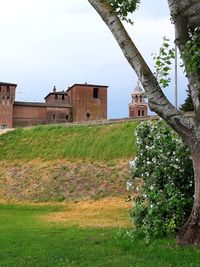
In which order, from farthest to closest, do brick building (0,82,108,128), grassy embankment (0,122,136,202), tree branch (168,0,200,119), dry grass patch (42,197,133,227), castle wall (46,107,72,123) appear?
1. castle wall (46,107,72,123)
2. brick building (0,82,108,128)
3. grassy embankment (0,122,136,202)
4. dry grass patch (42,197,133,227)
5. tree branch (168,0,200,119)

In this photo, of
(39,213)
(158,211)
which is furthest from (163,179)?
(39,213)

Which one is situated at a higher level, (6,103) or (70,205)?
(6,103)

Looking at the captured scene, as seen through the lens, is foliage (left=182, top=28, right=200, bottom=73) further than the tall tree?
No

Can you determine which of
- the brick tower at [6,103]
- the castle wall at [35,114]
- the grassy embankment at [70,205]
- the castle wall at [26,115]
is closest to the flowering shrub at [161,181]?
the grassy embankment at [70,205]

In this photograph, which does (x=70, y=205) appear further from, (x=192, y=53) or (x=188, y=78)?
(x=192, y=53)

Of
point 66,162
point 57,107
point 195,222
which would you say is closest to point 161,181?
point 195,222

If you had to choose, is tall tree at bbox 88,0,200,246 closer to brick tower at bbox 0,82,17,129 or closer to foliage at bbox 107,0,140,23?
foliage at bbox 107,0,140,23

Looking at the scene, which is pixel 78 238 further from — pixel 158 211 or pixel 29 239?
pixel 158 211

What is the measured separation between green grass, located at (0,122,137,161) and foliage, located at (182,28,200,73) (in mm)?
19829

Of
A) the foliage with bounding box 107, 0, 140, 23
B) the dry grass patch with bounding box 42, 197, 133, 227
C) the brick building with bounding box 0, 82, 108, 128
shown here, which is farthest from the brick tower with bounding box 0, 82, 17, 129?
the foliage with bounding box 107, 0, 140, 23

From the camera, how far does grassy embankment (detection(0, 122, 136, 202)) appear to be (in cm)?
2502

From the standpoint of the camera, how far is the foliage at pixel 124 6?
8.66m

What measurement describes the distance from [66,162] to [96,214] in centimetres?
1137

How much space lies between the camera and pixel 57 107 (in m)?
70.5
